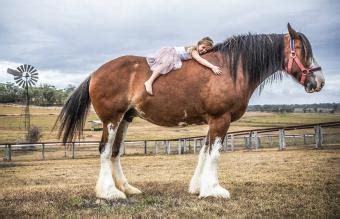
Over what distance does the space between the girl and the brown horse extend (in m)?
0.10

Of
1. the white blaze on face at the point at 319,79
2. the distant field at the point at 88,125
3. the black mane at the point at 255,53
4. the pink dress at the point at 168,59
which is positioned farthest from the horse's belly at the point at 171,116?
the distant field at the point at 88,125

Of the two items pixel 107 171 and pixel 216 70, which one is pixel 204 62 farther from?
pixel 107 171

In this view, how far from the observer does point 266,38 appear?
7.11 m

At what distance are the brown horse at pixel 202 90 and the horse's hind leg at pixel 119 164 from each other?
19 millimetres

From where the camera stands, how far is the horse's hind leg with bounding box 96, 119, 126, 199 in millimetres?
6527

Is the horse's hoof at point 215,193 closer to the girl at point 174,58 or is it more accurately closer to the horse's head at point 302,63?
the girl at point 174,58

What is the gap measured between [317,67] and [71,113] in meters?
4.58

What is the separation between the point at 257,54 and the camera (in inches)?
273

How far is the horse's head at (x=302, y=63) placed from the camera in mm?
6625

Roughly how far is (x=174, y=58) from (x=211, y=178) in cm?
218

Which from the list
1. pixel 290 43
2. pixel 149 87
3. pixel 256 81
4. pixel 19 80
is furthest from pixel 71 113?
pixel 19 80

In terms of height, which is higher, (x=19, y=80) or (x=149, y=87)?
(x=19, y=80)

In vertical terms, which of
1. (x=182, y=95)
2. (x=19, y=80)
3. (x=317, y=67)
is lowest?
(x=182, y=95)

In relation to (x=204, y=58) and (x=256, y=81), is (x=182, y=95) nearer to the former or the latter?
(x=204, y=58)
